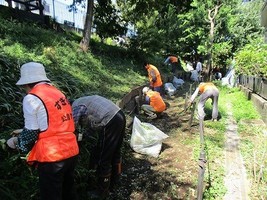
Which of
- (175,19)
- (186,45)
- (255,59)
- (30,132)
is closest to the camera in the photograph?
(30,132)

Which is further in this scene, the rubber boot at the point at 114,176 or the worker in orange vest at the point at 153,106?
the worker in orange vest at the point at 153,106

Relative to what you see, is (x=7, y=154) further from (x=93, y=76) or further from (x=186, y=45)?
(x=186, y=45)

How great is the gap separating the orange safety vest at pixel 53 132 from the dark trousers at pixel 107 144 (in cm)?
100

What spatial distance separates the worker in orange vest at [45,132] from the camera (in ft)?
8.28

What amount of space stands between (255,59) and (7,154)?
12.4 m

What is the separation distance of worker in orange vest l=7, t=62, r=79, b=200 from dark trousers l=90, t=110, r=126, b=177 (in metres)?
0.92

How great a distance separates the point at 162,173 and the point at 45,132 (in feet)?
8.70

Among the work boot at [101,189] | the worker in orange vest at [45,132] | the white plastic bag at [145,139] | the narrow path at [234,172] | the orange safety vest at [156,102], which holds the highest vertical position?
the worker in orange vest at [45,132]

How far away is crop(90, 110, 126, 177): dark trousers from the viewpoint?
3.72 m

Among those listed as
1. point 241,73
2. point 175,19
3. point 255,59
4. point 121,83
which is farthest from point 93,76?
point 175,19

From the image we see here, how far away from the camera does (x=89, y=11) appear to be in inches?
460

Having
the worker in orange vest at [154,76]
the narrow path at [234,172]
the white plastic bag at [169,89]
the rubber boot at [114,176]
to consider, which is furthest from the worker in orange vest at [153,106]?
the white plastic bag at [169,89]

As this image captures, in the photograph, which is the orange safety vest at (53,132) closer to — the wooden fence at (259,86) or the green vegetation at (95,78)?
the green vegetation at (95,78)

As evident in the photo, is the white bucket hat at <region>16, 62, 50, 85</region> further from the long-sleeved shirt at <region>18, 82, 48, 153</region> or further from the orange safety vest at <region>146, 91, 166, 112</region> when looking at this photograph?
the orange safety vest at <region>146, 91, 166, 112</region>
